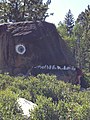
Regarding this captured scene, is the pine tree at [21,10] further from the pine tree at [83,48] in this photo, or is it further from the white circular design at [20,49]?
the white circular design at [20,49]

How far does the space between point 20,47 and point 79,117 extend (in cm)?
1608

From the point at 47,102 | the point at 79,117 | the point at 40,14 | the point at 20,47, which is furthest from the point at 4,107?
the point at 40,14

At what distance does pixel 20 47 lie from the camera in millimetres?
20688

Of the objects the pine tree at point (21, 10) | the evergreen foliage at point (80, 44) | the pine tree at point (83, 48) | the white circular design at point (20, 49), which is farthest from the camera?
the evergreen foliage at point (80, 44)

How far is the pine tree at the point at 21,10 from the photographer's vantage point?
105ft

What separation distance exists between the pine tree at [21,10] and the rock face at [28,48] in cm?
1045

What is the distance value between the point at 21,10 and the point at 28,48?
39.4ft

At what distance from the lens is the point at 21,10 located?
31984 mm

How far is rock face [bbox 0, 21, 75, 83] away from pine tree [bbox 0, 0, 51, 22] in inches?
411

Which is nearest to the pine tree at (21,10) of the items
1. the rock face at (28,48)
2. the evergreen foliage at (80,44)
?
the evergreen foliage at (80,44)

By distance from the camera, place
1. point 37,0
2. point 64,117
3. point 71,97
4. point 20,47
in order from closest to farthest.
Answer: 1. point 64,117
2. point 71,97
3. point 20,47
4. point 37,0

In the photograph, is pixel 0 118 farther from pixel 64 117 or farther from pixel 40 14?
pixel 40 14

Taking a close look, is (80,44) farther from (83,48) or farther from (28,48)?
(28,48)

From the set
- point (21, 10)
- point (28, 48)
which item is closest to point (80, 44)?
point (21, 10)
